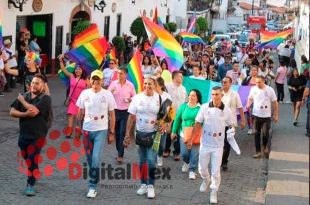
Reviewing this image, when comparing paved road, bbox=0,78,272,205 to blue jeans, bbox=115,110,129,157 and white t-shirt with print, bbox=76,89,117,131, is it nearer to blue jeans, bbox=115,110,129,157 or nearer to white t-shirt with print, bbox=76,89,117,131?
blue jeans, bbox=115,110,129,157

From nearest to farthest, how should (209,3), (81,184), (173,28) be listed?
1. (81,184)
2. (173,28)
3. (209,3)

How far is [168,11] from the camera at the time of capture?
4362cm

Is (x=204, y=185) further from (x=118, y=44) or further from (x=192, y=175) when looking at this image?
(x=118, y=44)

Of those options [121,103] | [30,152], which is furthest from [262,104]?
[30,152]

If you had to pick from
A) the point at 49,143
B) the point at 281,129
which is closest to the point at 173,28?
the point at 281,129

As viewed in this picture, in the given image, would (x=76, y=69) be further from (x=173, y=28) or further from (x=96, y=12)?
(x=173, y=28)

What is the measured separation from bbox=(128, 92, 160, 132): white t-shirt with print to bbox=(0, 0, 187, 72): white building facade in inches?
484

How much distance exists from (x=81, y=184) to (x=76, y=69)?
4231mm

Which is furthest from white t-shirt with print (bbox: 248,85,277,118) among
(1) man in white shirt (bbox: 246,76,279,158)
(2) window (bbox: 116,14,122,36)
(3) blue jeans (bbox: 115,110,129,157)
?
(2) window (bbox: 116,14,122,36)

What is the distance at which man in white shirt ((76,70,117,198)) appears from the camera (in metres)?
8.34

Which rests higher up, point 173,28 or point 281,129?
point 173,28

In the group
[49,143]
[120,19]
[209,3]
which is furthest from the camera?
[209,3]

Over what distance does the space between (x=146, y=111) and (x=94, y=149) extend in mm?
850

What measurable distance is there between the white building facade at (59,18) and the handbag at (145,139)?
12.5 m
